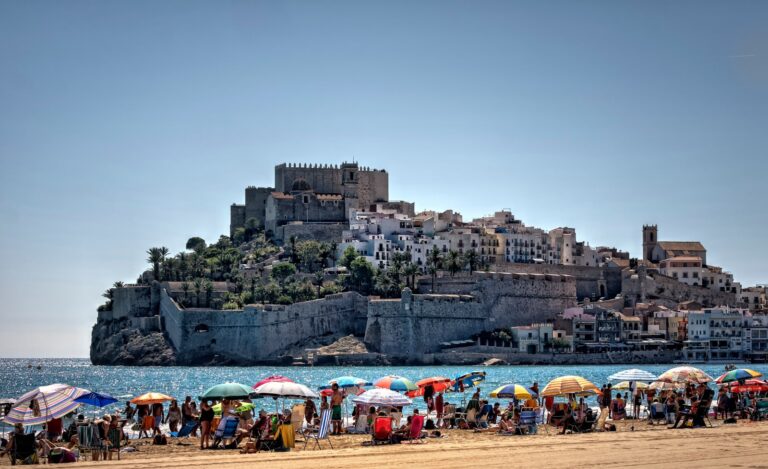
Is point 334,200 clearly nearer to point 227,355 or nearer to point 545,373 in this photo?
point 227,355

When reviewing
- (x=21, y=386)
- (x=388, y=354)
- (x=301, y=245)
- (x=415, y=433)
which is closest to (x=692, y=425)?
(x=415, y=433)

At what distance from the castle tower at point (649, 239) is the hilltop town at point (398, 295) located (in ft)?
1.09

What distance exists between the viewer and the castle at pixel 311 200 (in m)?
102

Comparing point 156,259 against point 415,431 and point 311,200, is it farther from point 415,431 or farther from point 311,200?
point 415,431

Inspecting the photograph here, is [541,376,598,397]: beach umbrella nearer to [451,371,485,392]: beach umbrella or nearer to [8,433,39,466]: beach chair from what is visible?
[451,371,485,392]: beach umbrella

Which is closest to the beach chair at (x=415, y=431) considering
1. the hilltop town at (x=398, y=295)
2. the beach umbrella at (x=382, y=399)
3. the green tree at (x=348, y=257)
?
the beach umbrella at (x=382, y=399)

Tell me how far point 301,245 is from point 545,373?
3092cm

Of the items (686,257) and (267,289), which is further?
(686,257)

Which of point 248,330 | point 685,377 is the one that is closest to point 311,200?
point 248,330

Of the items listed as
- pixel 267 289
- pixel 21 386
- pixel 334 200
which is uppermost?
pixel 334 200

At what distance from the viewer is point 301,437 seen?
2622 centimetres

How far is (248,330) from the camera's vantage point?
271ft

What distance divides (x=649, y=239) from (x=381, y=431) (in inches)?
3582

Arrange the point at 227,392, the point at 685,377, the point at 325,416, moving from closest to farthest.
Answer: the point at 325,416
the point at 227,392
the point at 685,377
